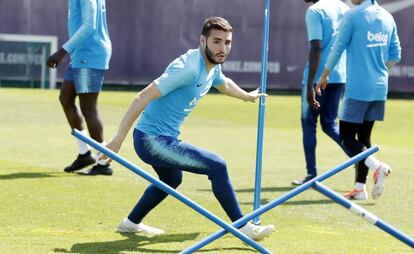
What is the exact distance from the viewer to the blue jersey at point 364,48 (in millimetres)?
10000

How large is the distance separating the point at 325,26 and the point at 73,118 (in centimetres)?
268

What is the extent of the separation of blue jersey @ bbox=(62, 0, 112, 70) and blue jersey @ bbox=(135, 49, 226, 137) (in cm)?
351

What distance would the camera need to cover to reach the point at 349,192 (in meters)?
10.5

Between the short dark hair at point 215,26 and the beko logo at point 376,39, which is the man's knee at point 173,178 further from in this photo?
the beko logo at point 376,39

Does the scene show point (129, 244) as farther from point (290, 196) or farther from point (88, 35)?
point (88, 35)

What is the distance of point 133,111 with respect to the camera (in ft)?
22.7

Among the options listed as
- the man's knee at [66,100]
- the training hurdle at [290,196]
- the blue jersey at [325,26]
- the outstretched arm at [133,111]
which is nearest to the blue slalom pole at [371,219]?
the training hurdle at [290,196]

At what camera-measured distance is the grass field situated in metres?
7.52

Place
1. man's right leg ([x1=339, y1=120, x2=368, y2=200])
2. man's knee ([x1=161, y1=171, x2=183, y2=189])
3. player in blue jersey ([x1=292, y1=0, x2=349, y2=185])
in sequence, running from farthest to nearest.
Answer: player in blue jersey ([x1=292, y1=0, x2=349, y2=185]), man's right leg ([x1=339, y1=120, x2=368, y2=200]), man's knee ([x1=161, y1=171, x2=183, y2=189])

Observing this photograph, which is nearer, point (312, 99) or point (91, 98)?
point (312, 99)

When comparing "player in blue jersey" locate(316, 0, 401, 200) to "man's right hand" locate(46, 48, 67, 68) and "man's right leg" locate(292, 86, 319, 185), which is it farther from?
"man's right hand" locate(46, 48, 67, 68)

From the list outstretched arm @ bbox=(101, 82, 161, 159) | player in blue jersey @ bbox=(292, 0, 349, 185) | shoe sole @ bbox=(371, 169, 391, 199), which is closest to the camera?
outstretched arm @ bbox=(101, 82, 161, 159)

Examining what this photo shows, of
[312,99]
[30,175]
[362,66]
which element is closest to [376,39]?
[362,66]

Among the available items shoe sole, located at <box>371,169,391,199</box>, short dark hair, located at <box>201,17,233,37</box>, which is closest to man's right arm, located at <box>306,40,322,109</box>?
shoe sole, located at <box>371,169,391,199</box>
